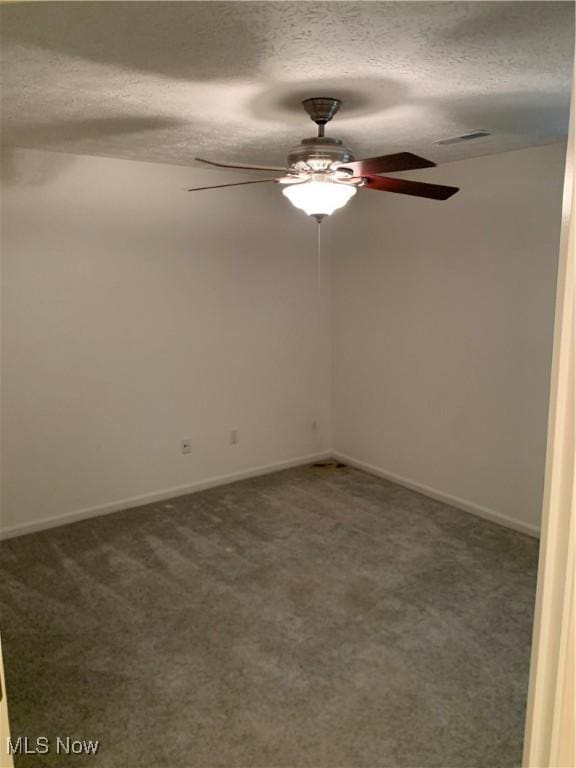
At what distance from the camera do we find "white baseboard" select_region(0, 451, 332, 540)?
3994 millimetres

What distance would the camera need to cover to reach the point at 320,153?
244 cm

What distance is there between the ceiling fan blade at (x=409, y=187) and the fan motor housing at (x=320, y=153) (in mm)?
152

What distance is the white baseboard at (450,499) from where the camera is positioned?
3965 millimetres

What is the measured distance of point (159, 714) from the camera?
Result: 2365 millimetres

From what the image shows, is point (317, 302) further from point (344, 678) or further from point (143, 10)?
point (143, 10)

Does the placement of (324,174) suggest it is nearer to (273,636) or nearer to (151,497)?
(273,636)

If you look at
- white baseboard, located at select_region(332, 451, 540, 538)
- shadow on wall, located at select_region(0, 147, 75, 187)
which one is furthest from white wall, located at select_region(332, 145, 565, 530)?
shadow on wall, located at select_region(0, 147, 75, 187)

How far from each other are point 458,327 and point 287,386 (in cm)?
161

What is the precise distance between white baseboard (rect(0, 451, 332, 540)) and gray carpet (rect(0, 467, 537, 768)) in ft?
0.27

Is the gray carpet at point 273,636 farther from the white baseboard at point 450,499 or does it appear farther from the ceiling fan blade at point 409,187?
the ceiling fan blade at point 409,187

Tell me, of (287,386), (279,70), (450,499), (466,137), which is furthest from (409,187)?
(287,386)

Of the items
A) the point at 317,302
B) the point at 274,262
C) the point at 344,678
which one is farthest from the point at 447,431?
the point at 344,678

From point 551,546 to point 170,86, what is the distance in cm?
211

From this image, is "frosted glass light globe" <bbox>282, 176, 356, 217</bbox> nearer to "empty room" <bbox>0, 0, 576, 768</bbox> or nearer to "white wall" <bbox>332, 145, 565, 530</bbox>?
"empty room" <bbox>0, 0, 576, 768</bbox>
